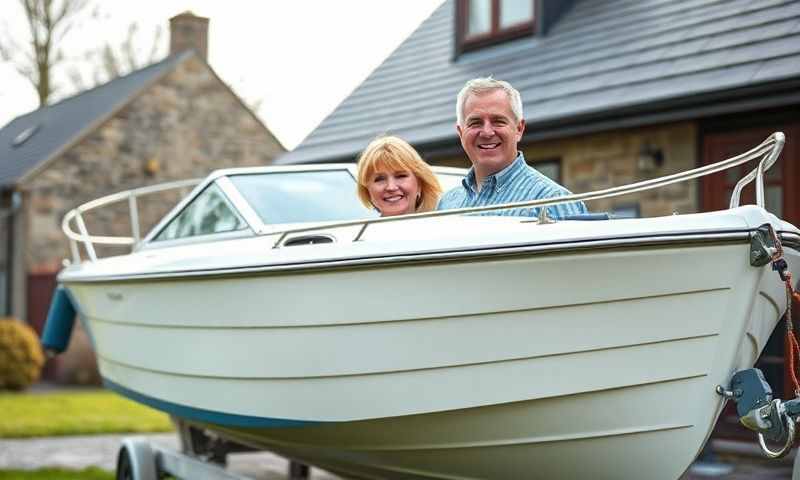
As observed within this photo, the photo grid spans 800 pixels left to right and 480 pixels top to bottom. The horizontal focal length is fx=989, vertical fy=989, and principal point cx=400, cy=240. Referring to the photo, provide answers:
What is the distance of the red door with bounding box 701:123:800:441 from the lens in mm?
7254

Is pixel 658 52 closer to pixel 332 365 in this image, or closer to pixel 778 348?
pixel 778 348

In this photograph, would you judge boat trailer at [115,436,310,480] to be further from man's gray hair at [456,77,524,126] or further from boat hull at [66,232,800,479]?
man's gray hair at [456,77,524,126]

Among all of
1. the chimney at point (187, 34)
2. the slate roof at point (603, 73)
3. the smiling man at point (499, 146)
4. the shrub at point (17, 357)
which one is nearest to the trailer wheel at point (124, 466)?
the smiling man at point (499, 146)

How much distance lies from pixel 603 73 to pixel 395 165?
5175mm

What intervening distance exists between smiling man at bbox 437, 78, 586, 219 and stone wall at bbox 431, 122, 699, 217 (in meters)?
4.36

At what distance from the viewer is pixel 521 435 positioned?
11.3 feet

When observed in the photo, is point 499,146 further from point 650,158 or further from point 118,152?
point 118,152

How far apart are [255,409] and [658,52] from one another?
5.74m

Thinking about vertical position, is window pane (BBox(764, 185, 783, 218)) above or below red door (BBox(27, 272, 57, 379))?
above

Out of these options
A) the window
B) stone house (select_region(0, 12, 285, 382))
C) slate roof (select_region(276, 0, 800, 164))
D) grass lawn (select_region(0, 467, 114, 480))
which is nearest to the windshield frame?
grass lawn (select_region(0, 467, 114, 480))

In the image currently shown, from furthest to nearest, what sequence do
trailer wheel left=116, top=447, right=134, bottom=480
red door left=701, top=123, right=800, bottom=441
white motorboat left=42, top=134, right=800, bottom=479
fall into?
1. red door left=701, top=123, right=800, bottom=441
2. trailer wheel left=116, top=447, right=134, bottom=480
3. white motorboat left=42, top=134, right=800, bottom=479

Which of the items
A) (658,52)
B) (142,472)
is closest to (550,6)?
(658,52)

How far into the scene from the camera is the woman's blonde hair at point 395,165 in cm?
415

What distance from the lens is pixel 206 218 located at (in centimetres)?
501
